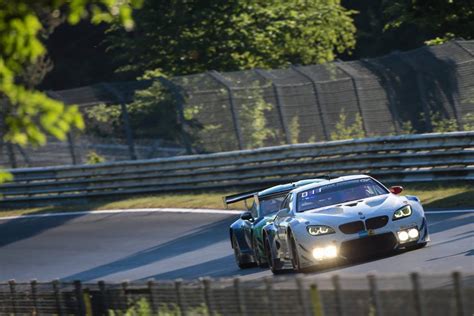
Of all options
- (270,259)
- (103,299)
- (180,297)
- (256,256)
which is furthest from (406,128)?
(180,297)

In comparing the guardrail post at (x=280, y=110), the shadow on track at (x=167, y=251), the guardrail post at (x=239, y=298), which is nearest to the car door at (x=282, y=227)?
the shadow on track at (x=167, y=251)

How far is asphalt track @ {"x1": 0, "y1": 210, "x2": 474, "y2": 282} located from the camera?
51.4ft

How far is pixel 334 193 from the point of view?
652 inches

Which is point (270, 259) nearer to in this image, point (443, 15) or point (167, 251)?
point (167, 251)

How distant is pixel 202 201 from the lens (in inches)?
1086

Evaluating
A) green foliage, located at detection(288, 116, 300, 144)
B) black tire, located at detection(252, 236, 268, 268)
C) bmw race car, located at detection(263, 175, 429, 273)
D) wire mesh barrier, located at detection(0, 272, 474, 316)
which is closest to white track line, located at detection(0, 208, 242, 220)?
green foliage, located at detection(288, 116, 300, 144)

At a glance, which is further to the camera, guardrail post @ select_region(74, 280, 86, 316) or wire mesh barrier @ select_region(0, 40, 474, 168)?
wire mesh barrier @ select_region(0, 40, 474, 168)

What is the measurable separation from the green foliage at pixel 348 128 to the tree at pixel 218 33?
39.0ft

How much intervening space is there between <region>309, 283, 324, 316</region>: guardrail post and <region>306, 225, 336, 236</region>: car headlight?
23.4 feet

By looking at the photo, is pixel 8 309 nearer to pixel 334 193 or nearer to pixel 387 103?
pixel 334 193

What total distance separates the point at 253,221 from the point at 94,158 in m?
15.0

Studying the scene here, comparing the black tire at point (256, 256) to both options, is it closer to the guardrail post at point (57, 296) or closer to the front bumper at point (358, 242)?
the front bumper at point (358, 242)

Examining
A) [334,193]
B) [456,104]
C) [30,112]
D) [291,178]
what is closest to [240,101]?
[291,178]

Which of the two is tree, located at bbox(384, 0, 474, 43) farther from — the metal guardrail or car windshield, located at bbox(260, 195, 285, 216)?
car windshield, located at bbox(260, 195, 285, 216)
